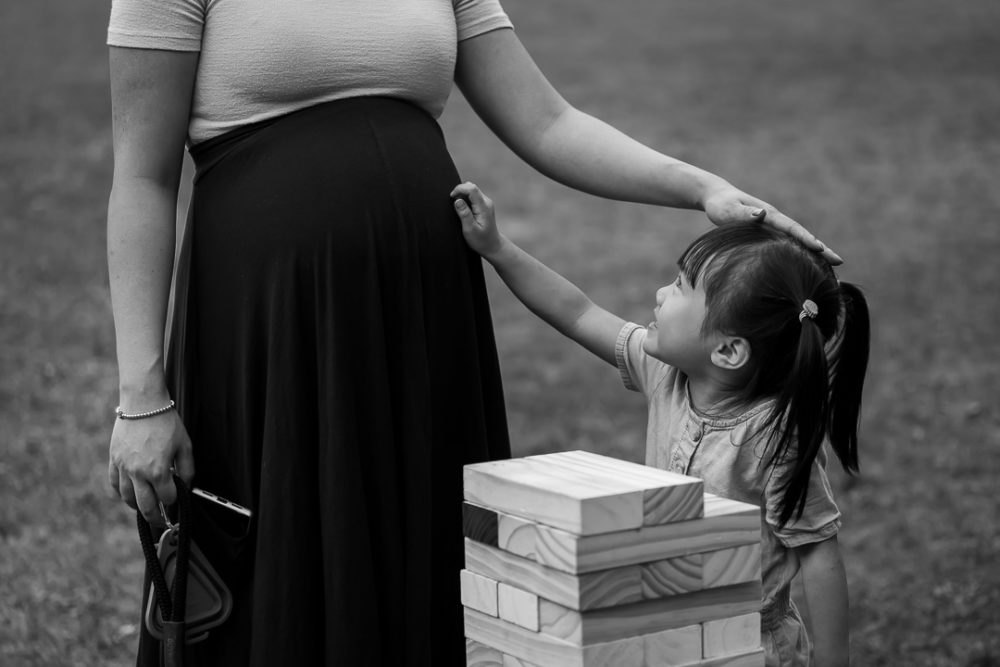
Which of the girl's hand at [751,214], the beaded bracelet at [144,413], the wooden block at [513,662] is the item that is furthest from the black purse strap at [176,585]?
the girl's hand at [751,214]

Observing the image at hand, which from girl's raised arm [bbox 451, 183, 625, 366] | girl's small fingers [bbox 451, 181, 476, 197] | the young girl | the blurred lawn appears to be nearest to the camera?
the young girl

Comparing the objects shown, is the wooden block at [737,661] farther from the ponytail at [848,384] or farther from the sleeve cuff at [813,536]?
the ponytail at [848,384]

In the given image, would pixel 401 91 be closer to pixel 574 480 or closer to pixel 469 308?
pixel 469 308

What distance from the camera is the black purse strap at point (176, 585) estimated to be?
2332mm

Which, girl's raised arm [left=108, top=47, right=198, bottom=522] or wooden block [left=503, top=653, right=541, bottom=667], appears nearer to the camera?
wooden block [left=503, top=653, right=541, bottom=667]

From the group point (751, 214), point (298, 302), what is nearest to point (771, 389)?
point (751, 214)

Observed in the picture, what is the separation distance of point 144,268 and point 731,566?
110 centimetres

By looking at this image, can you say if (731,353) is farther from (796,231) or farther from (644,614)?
(644,614)

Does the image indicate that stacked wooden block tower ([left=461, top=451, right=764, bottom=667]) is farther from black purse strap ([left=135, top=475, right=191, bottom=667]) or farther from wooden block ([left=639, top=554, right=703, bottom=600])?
black purse strap ([left=135, top=475, right=191, bottom=667])

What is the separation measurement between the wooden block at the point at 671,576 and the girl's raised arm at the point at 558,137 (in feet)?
2.82

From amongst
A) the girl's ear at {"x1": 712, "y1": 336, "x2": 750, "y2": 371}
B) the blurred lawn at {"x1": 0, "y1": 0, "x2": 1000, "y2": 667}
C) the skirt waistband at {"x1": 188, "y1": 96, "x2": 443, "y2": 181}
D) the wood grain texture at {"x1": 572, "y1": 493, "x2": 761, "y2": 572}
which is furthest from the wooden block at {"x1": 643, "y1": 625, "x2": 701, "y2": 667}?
the blurred lawn at {"x1": 0, "y1": 0, "x2": 1000, "y2": 667}

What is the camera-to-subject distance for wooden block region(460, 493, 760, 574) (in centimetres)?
185

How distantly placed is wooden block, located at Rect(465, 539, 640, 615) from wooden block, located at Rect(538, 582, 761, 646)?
17mm

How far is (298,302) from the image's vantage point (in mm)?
2318
